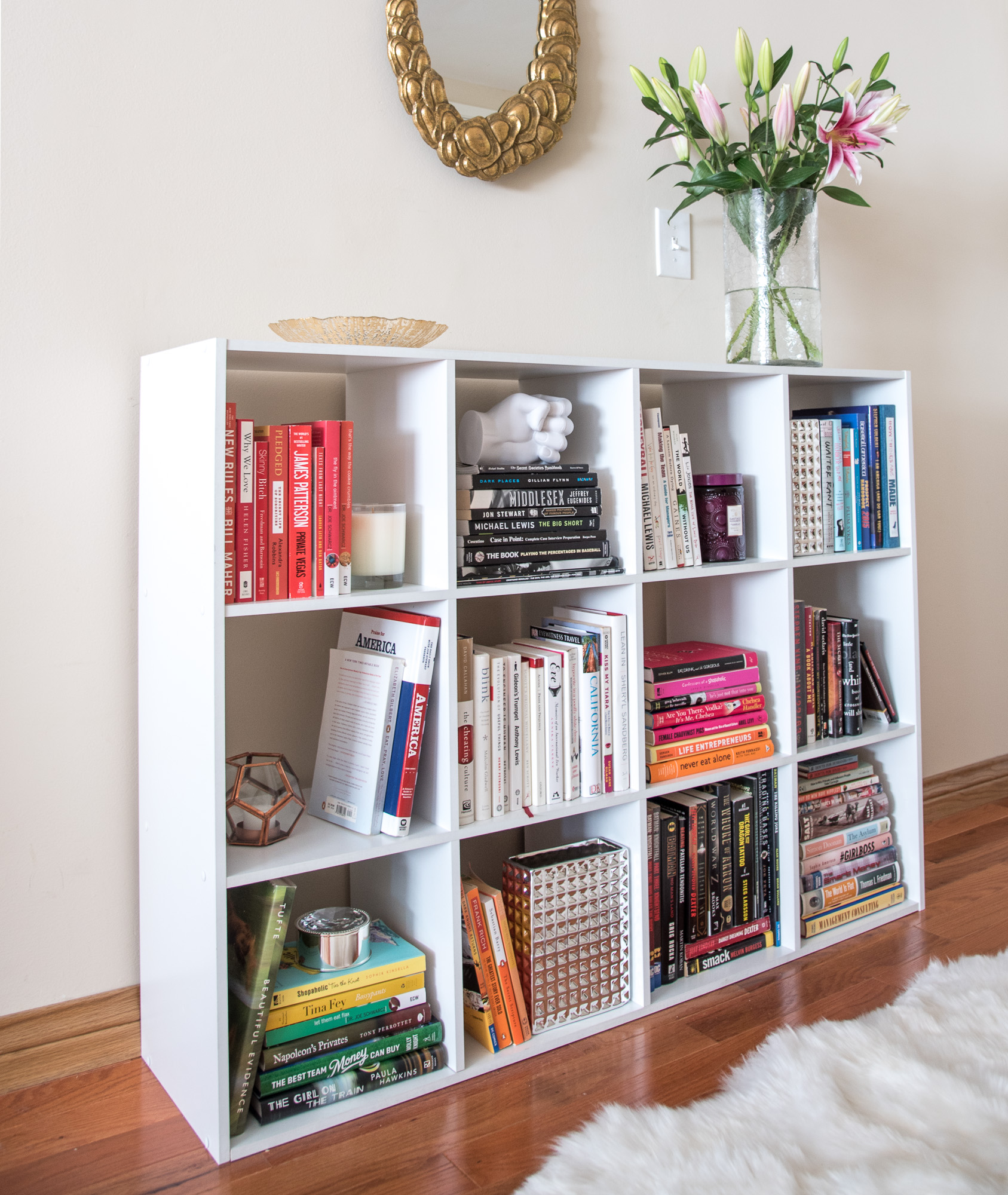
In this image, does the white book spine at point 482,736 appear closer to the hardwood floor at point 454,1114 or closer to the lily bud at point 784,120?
the hardwood floor at point 454,1114

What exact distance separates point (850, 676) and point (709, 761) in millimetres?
399

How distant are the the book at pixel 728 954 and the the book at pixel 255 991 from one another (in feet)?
2.47

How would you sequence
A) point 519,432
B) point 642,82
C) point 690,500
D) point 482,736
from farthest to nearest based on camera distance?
1. point 642,82
2. point 690,500
3. point 519,432
4. point 482,736

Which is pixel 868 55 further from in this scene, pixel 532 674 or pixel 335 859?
pixel 335 859

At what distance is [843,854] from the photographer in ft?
6.61

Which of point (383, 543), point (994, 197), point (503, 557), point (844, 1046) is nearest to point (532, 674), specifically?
point (503, 557)

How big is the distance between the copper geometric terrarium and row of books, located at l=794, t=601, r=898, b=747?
0.97 metres

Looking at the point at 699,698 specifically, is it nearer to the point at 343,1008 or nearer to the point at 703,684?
the point at 703,684

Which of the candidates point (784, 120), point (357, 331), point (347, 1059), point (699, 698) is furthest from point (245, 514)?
point (784, 120)

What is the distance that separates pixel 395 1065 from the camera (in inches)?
57.4

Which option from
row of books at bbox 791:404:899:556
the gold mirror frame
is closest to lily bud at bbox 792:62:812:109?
the gold mirror frame

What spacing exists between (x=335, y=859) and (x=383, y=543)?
439mm

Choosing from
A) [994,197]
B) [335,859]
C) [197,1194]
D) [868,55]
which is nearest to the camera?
[197,1194]

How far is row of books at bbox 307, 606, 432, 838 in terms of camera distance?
146cm
